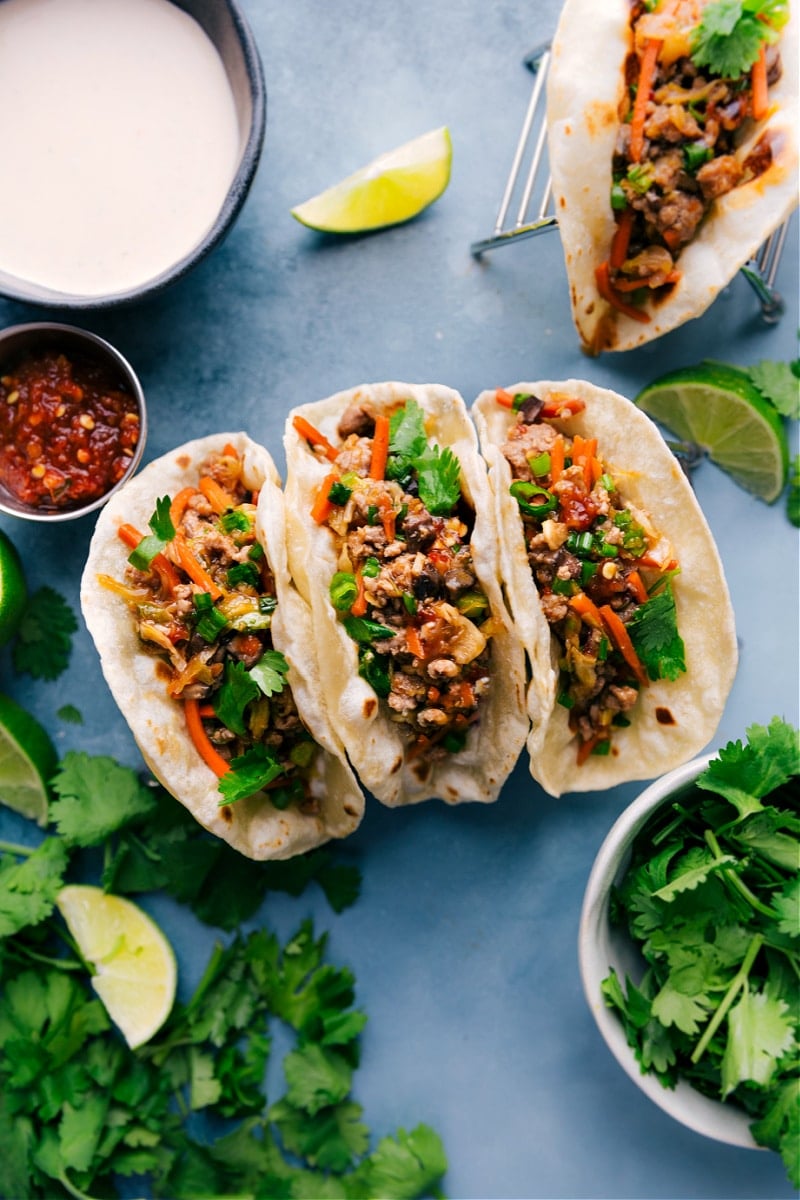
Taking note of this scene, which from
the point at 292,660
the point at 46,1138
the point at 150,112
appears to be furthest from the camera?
the point at 46,1138

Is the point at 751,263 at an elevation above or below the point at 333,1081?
above

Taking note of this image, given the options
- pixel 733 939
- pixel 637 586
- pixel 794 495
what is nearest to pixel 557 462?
pixel 637 586

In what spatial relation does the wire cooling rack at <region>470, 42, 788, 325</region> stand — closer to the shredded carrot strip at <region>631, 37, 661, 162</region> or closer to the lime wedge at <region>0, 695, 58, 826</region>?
the shredded carrot strip at <region>631, 37, 661, 162</region>

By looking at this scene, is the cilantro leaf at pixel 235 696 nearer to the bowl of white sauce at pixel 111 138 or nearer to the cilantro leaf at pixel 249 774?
the cilantro leaf at pixel 249 774

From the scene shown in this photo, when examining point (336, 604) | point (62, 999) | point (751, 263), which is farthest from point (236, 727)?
point (751, 263)

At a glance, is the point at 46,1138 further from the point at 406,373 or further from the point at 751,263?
the point at 751,263

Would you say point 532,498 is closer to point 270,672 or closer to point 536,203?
point 270,672

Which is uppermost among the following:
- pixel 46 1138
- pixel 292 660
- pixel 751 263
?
pixel 751 263
